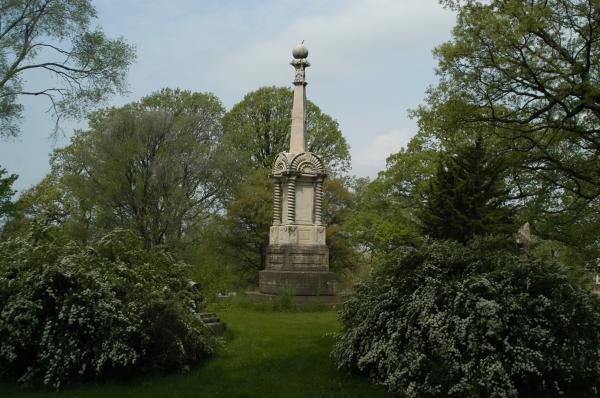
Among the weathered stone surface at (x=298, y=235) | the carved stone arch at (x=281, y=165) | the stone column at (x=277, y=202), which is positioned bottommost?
the weathered stone surface at (x=298, y=235)

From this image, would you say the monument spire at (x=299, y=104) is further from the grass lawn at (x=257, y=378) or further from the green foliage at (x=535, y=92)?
the grass lawn at (x=257, y=378)

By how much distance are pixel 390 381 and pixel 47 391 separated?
4.93 metres

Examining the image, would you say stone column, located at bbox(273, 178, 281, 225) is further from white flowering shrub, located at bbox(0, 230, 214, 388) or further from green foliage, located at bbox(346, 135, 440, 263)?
white flowering shrub, located at bbox(0, 230, 214, 388)

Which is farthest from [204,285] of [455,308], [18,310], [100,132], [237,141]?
[237,141]

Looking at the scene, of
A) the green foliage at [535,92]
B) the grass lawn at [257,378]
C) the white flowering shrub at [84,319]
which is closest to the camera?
the grass lawn at [257,378]

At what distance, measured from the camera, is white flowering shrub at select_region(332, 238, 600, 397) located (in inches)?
Result: 288

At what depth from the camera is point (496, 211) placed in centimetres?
1409

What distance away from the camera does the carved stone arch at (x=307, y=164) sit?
2055 centimetres

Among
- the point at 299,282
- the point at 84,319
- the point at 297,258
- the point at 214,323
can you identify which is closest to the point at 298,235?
the point at 297,258

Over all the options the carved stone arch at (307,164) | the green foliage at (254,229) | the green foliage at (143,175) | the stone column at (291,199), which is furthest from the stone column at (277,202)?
the green foliage at (254,229)

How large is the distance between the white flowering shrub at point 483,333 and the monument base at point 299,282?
10.6m

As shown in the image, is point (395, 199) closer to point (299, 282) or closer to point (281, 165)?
point (281, 165)

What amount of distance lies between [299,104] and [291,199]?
3.69m

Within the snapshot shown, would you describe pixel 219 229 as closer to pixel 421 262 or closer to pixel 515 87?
pixel 515 87
